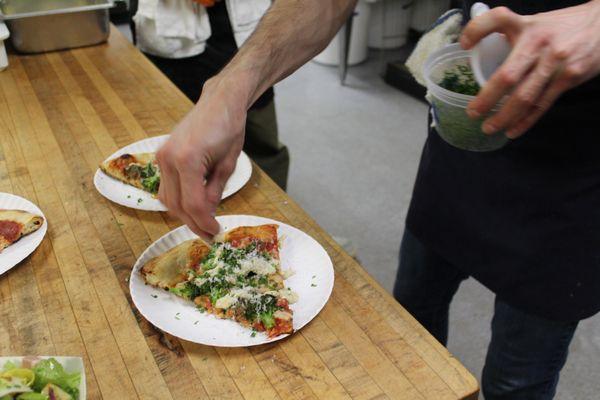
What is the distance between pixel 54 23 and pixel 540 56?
6.00ft

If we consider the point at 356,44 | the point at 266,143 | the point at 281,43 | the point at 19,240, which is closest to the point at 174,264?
the point at 19,240

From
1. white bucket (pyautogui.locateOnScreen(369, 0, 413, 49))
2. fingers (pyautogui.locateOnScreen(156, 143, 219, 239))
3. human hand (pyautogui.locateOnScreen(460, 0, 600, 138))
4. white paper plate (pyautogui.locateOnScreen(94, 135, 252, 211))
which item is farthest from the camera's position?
white bucket (pyautogui.locateOnScreen(369, 0, 413, 49))

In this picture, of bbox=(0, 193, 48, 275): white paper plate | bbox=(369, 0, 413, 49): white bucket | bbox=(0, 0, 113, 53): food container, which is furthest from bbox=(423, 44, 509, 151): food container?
bbox=(369, 0, 413, 49): white bucket

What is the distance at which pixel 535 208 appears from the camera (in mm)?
1121

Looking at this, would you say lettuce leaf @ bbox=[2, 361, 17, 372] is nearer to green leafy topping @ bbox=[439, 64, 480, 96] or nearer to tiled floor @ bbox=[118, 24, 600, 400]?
green leafy topping @ bbox=[439, 64, 480, 96]

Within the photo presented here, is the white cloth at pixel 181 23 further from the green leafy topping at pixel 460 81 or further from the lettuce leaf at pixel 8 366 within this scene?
the lettuce leaf at pixel 8 366

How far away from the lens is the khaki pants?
7.45 feet

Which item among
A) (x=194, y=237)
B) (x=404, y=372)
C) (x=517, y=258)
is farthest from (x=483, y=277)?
(x=194, y=237)

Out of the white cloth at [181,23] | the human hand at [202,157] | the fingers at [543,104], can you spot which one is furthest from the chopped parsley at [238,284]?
the white cloth at [181,23]

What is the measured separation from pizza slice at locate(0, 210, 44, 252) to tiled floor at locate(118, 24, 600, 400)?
1.40 m

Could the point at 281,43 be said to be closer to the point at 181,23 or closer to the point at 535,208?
the point at 535,208

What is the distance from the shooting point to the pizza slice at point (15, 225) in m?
1.10

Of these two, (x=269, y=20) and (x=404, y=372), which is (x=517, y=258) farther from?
(x=269, y=20)

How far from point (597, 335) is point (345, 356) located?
1.48m
